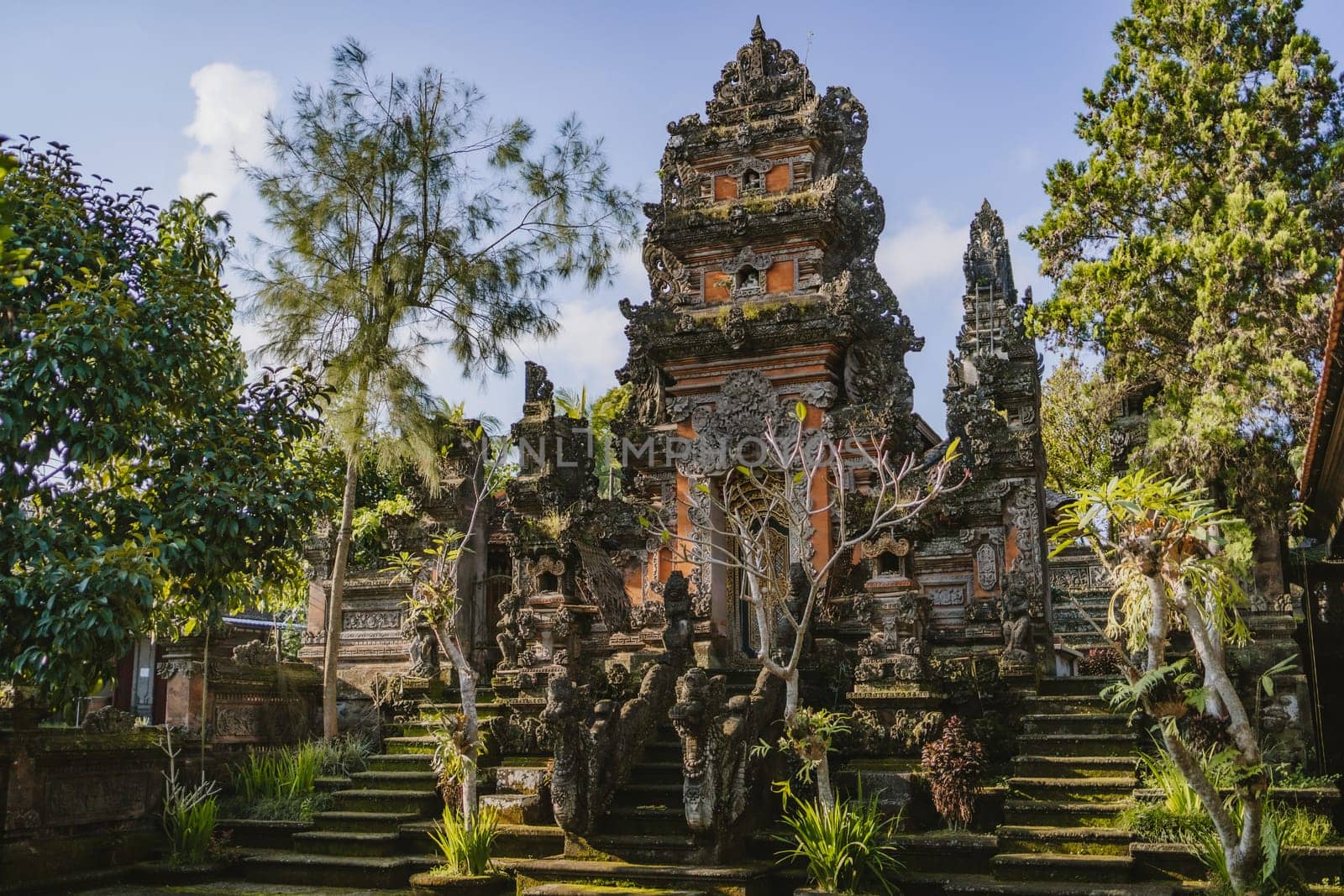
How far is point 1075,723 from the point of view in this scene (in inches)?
410

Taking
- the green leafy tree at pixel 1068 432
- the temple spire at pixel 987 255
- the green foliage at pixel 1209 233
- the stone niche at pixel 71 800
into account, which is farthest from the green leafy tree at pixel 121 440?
the temple spire at pixel 987 255

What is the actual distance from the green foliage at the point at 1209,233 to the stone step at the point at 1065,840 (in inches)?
298

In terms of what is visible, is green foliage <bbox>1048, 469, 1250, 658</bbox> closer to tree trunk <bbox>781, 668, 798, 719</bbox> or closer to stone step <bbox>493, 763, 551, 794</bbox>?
tree trunk <bbox>781, 668, 798, 719</bbox>

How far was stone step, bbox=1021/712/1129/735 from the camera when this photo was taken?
10.3m

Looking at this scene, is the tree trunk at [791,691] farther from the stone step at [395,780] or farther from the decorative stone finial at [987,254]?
the decorative stone finial at [987,254]

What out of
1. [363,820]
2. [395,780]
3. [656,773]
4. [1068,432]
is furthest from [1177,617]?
[1068,432]

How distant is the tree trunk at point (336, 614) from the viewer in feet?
45.3

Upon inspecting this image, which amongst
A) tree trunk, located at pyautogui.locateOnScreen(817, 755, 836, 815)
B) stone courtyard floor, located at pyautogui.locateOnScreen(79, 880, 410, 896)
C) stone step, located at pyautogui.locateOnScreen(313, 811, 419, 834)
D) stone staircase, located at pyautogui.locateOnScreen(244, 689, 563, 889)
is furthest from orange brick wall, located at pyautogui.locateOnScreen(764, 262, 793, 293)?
stone courtyard floor, located at pyautogui.locateOnScreen(79, 880, 410, 896)

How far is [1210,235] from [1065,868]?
10.3m

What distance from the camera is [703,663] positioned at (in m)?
13.2

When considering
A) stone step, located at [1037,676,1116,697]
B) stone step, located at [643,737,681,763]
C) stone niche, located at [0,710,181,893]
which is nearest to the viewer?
stone niche, located at [0,710,181,893]

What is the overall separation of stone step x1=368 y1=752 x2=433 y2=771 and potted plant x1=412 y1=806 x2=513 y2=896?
81.4 inches

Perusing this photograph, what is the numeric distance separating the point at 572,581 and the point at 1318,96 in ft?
40.7

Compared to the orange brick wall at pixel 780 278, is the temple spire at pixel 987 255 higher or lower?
higher
